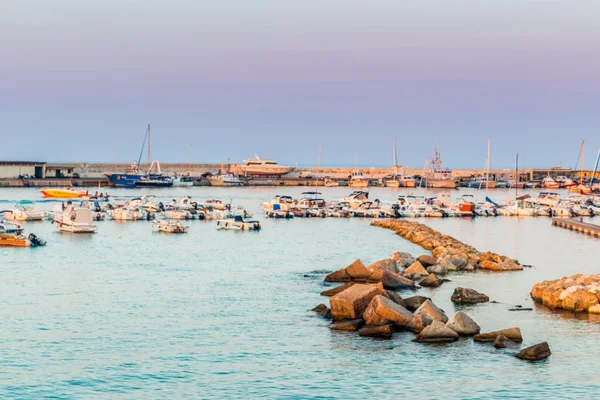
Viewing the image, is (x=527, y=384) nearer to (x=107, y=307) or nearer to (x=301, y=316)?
(x=301, y=316)

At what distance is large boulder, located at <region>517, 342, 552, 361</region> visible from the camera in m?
21.8

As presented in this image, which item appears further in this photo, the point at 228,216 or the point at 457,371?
the point at 228,216

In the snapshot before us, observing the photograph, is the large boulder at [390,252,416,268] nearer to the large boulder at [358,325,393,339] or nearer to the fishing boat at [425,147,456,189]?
the large boulder at [358,325,393,339]

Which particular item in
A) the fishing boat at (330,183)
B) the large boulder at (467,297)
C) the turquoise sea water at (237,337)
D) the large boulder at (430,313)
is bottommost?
the turquoise sea water at (237,337)

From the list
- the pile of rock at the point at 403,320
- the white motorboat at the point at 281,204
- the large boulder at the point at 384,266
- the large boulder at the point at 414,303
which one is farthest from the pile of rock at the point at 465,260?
the white motorboat at the point at 281,204

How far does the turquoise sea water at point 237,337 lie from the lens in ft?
65.0

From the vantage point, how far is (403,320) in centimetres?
2489

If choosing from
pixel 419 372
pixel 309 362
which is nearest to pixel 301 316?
pixel 309 362

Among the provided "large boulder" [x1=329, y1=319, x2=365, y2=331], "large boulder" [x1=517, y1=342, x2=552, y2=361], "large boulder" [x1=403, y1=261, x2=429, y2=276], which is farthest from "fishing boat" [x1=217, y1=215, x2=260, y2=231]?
"large boulder" [x1=517, y1=342, x2=552, y2=361]

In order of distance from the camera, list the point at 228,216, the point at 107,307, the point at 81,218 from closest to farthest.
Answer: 1. the point at 107,307
2. the point at 81,218
3. the point at 228,216

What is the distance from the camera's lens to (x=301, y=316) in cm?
2731

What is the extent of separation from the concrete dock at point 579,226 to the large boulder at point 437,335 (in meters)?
37.9

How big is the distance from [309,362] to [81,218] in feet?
131

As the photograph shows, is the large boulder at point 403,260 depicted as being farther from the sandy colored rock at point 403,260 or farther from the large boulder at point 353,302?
the large boulder at point 353,302
